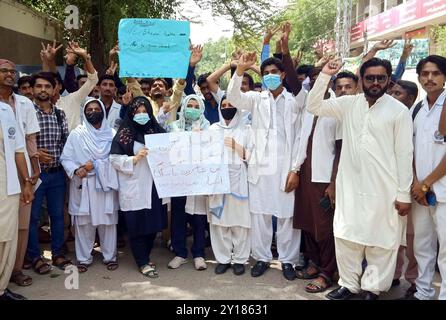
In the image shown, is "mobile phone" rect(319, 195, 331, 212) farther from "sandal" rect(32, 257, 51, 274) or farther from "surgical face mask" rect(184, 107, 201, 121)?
"sandal" rect(32, 257, 51, 274)

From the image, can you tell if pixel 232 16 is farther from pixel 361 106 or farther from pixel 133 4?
pixel 361 106

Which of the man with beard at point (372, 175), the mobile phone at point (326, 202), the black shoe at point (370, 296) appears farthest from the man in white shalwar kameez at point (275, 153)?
the black shoe at point (370, 296)

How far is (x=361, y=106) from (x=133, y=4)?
6390mm

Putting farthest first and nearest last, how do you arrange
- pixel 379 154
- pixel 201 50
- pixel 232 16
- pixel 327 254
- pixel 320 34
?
pixel 320 34
pixel 232 16
pixel 201 50
pixel 327 254
pixel 379 154

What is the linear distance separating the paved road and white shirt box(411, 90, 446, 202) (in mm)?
1162

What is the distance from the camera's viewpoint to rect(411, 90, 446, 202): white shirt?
137 inches

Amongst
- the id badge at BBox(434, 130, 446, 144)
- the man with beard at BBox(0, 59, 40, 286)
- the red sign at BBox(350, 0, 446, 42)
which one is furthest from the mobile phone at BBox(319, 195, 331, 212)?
the red sign at BBox(350, 0, 446, 42)

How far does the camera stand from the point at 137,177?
4375 millimetres

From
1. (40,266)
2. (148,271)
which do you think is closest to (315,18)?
(148,271)

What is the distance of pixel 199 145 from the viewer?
4438 millimetres

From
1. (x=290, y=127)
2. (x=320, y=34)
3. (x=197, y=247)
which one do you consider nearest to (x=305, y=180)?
(x=290, y=127)

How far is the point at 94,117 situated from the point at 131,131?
414mm

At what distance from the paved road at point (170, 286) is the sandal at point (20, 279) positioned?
0.05 meters

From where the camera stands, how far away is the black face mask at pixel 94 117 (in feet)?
14.6
